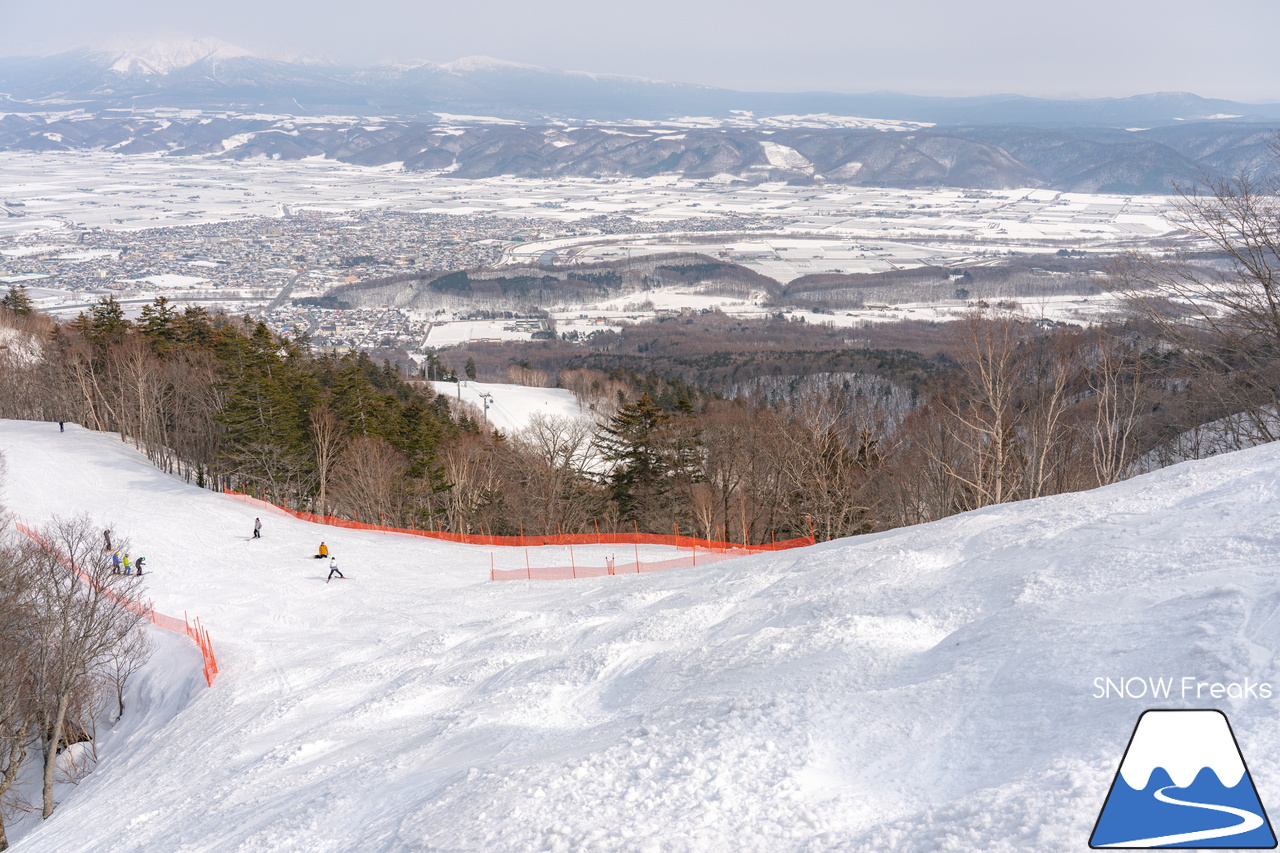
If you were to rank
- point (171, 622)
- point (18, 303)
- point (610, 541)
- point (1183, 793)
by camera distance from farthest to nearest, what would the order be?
point (18, 303), point (610, 541), point (171, 622), point (1183, 793)

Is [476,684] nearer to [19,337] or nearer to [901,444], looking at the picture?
[901,444]

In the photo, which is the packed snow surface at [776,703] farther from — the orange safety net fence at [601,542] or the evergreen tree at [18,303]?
the evergreen tree at [18,303]

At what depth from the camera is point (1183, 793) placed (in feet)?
17.7

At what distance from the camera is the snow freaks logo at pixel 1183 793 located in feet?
17.5

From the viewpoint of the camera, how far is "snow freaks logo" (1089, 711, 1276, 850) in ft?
17.5

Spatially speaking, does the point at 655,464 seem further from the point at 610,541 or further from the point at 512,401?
the point at 512,401

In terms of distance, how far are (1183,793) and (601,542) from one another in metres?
27.2

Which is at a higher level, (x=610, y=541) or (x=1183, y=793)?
(x=1183, y=793)

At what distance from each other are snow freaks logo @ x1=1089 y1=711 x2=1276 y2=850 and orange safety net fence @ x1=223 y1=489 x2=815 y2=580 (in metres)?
18.2

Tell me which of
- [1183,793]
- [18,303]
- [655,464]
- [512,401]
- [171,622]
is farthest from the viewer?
[512,401]

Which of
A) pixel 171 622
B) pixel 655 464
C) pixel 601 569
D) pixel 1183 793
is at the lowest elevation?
pixel 171 622

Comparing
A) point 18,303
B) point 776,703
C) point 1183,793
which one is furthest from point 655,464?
point 18,303

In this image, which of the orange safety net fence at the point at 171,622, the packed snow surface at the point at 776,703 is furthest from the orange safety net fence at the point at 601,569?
the orange safety net fence at the point at 171,622

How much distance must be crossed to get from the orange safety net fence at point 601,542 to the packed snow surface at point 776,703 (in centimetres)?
545
